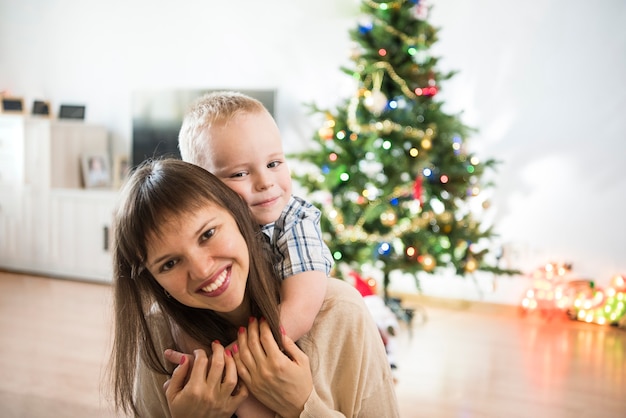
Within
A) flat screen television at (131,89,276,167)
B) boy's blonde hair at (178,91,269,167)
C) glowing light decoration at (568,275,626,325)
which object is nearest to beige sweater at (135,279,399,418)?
boy's blonde hair at (178,91,269,167)

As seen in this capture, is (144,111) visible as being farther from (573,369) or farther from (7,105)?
(573,369)

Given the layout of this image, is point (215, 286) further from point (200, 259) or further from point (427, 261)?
point (427, 261)

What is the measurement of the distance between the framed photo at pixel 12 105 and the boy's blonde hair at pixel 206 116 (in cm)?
540

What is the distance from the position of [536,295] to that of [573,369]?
4.29ft

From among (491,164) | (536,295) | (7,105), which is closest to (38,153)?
(7,105)

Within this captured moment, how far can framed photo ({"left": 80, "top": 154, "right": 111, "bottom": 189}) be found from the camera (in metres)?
6.14

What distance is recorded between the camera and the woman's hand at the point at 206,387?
112 centimetres

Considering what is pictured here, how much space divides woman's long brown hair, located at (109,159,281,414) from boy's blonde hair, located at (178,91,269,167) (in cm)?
16

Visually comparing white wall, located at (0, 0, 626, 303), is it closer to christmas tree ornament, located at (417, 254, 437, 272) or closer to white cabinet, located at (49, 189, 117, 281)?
christmas tree ornament, located at (417, 254, 437, 272)

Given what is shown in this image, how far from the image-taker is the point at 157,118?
19.0 ft

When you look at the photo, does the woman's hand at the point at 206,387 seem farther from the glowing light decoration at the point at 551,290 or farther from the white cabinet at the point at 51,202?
the white cabinet at the point at 51,202

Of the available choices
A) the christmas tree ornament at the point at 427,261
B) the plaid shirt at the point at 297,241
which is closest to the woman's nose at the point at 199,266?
the plaid shirt at the point at 297,241

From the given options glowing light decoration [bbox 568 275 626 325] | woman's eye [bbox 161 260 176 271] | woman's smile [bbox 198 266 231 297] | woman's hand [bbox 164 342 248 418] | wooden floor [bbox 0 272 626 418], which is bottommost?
wooden floor [bbox 0 272 626 418]

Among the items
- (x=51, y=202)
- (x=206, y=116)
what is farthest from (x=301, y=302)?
(x=51, y=202)
